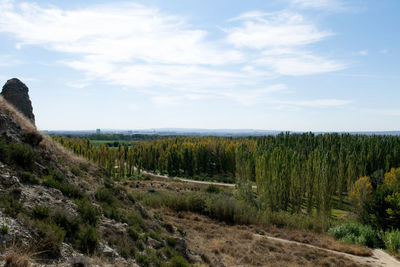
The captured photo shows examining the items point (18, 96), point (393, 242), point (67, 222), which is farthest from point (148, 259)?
point (393, 242)

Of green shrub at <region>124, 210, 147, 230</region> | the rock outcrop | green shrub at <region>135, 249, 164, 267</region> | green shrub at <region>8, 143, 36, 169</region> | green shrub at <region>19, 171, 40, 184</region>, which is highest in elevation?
the rock outcrop

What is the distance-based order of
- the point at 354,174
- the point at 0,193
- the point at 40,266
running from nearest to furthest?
the point at 40,266, the point at 0,193, the point at 354,174

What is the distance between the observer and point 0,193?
838 cm

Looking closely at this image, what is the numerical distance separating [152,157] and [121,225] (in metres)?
86.9

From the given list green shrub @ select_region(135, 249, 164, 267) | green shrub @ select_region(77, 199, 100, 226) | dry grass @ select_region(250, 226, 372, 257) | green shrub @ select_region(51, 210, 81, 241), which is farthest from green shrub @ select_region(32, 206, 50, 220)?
dry grass @ select_region(250, 226, 372, 257)

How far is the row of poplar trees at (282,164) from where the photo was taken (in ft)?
149

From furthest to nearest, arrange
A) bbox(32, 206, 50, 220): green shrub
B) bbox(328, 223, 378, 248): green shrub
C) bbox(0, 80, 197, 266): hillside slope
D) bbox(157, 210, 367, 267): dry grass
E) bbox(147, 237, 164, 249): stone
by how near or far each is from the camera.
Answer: bbox(328, 223, 378, 248): green shrub, bbox(157, 210, 367, 267): dry grass, bbox(147, 237, 164, 249): stone, bbox(32, 206, 50, 220): green shrub, bbox(0, 80, 197, 266): hillside slope

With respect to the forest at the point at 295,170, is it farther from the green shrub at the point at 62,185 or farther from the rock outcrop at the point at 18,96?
the green shrub at the point at 62,185

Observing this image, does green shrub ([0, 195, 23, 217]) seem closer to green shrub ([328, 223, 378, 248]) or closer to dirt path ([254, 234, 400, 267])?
dirt path ([254, 234, 400, 267])

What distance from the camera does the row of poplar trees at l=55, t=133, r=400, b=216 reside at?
1789 inches

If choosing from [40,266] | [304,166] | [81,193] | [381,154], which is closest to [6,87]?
[81,193]

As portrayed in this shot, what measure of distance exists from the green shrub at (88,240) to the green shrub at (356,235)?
21331mm

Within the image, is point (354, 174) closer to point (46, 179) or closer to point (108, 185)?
point (108, 185)

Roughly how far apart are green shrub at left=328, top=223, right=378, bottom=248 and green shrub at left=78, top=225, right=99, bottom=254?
21331 mm
